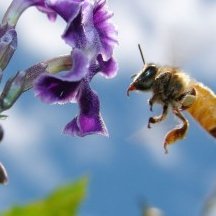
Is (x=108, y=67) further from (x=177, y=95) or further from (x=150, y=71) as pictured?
(x=177, y=95)

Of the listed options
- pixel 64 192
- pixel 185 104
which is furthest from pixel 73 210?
pixel 185 104

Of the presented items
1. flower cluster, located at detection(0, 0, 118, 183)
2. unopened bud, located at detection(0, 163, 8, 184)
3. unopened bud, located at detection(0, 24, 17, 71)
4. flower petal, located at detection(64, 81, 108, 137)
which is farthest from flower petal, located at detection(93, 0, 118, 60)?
unopened bud, located at detection(0, 163, 8, 184)

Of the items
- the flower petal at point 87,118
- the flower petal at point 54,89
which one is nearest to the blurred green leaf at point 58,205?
the flower petal at point 87,118

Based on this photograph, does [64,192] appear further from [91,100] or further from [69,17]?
[69,17]

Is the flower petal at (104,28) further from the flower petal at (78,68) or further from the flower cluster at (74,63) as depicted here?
the flower petal at (78,68)

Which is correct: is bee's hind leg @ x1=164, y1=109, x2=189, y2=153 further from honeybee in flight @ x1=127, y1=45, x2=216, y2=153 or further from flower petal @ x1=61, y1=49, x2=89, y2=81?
flower petal @ x1=61, y1=49, x2=89, y2=81

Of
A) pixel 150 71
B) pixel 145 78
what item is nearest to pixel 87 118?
pixel 145 78
